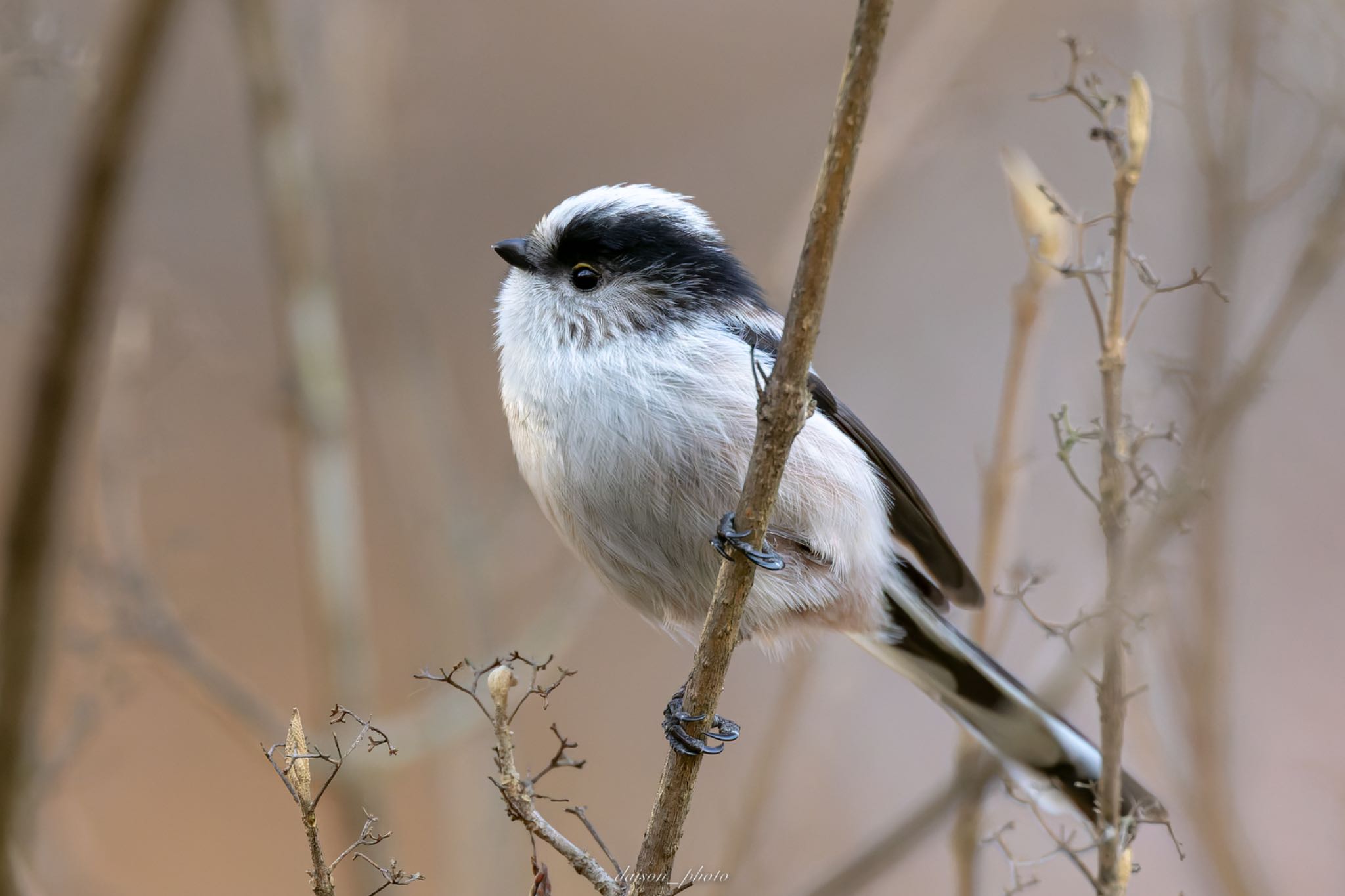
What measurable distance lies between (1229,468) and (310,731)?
1798 mm

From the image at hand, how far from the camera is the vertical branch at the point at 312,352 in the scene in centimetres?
215

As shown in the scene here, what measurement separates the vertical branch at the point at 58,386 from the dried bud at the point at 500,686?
28.0 inches

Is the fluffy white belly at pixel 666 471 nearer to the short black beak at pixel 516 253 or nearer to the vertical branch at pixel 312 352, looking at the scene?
the short black beak at pixel 516 253

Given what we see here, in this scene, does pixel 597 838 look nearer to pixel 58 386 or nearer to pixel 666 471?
pixel 666 471

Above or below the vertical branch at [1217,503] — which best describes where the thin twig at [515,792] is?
below

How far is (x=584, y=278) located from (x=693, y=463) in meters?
0.43

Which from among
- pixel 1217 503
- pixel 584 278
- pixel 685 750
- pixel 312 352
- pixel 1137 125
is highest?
pixel 312 352

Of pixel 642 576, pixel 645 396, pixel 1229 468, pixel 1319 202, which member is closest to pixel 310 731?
pixel 642 576

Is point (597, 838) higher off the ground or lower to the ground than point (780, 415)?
lower

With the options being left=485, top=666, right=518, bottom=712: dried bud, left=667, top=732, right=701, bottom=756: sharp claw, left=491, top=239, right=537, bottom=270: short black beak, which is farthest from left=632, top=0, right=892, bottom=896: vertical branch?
left=491, top=239, right=537, bottom=270: short black beak

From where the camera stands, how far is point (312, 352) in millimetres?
2322

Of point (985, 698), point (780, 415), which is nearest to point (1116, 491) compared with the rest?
point (780, 415)

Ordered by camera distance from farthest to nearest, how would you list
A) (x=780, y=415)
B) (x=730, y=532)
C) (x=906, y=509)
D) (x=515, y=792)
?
(x=906, y=509) → (x=730, y=532) → (x=780, y=415) → (x=515, y=792)

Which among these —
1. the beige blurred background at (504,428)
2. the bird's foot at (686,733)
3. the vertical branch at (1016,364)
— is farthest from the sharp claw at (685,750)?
the vertical branch at (1016,364)
